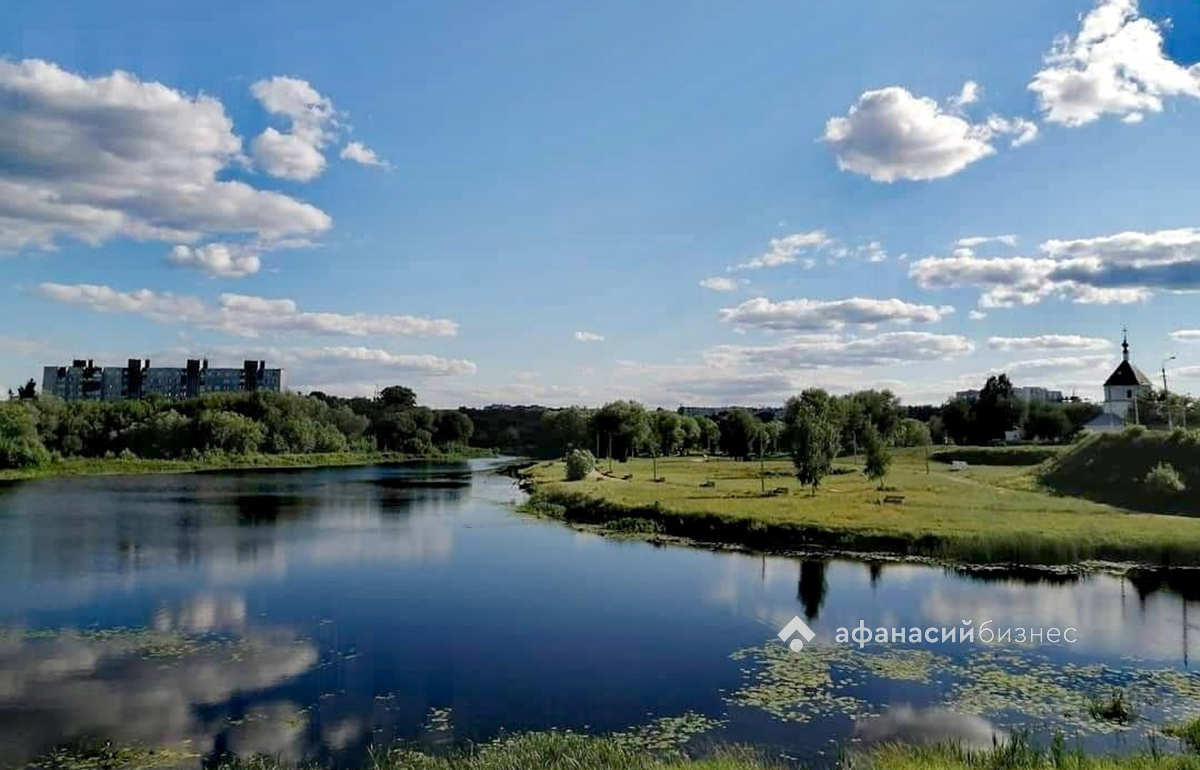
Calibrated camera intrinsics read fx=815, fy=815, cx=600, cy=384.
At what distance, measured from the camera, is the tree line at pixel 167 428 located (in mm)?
100562

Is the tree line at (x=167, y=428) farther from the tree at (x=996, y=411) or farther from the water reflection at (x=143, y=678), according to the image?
the tree at (x=996, y=411)

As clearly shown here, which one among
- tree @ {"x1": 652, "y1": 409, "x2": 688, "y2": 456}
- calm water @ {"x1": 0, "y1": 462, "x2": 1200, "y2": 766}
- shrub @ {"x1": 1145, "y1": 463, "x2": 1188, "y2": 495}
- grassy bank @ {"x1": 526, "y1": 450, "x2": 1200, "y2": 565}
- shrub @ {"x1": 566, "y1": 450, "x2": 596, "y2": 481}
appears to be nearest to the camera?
calm water @ {"x1": 0, "y1": 462, "x2": 1200, "y2": 766}

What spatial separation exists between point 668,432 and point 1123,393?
67972mm

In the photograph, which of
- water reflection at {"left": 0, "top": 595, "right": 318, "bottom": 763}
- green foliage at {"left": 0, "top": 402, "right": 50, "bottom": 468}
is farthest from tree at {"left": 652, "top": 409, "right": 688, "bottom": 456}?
water reflection at {"left": 0, "top": 595, "right": 318, "bottom": 763}

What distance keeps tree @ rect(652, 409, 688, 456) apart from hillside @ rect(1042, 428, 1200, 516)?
261ft

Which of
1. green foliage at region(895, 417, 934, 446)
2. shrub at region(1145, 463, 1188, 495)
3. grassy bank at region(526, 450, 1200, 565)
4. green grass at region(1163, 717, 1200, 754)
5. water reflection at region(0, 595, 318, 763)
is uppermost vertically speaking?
Answer: green foliage at region(895, 417, 934, 446)

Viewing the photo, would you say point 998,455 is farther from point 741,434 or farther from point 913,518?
point 913,518

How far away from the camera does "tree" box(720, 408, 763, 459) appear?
123 meters

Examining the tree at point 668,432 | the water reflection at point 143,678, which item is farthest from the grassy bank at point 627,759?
the tree at point 668,432

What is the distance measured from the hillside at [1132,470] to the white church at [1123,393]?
1538 inches

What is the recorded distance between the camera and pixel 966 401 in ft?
482

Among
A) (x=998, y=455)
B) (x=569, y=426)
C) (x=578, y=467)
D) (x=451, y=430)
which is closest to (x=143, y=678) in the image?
(x=578, y=467)

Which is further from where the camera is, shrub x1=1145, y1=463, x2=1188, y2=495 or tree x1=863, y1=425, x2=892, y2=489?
tree x1=863, y1=425, x2=892, y2=489

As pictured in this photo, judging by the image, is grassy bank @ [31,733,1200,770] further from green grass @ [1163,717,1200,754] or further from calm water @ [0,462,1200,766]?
green grass @ [1163,717,1200,754]
